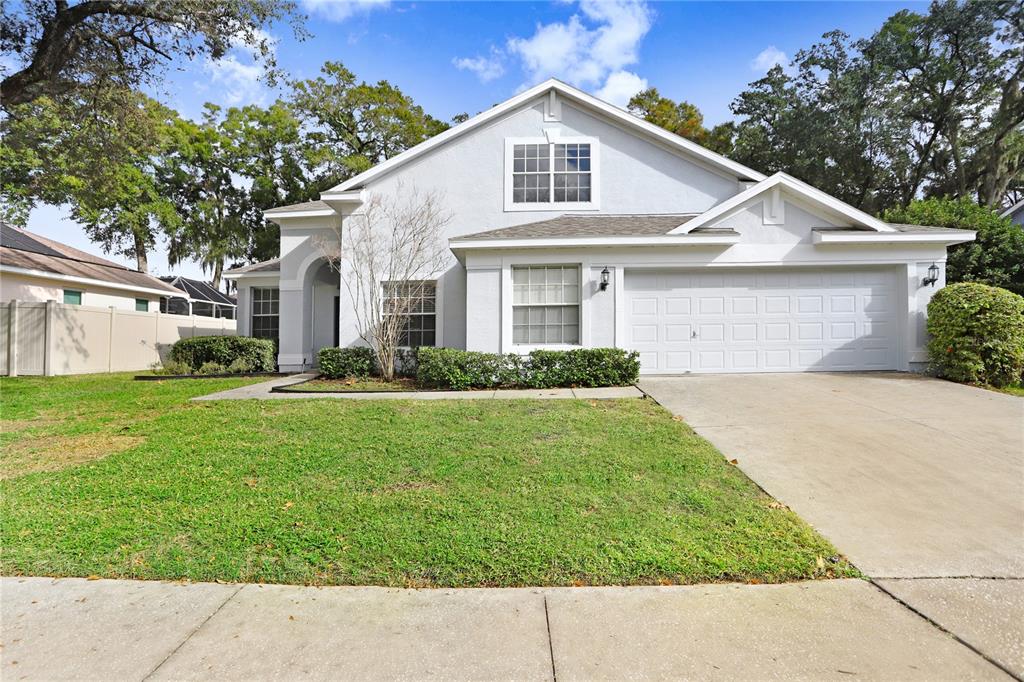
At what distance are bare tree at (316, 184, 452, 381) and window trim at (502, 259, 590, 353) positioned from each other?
233cm

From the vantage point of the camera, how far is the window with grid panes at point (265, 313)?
15.5 meters

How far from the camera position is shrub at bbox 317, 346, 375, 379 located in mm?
11312

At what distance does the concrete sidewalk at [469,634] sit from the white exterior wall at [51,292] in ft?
57.5

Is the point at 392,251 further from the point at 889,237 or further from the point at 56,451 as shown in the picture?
the point at 889,237

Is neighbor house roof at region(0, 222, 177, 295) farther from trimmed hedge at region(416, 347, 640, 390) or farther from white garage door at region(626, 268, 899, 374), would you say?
white garage door at region(626, 268, 899, 374)

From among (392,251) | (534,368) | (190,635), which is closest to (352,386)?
(392,251)

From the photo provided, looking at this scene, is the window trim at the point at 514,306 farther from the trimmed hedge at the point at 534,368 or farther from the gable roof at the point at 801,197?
the gable roof at the point at 801,197

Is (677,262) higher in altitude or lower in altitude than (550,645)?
higher

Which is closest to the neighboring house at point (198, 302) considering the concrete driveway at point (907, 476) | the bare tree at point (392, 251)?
the bare tree at point (392, 251)

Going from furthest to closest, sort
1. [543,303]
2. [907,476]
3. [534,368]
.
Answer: [543,303], [534,368], [907,476]

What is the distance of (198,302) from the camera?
2670 centimetres

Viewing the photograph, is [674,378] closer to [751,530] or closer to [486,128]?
[751,530]

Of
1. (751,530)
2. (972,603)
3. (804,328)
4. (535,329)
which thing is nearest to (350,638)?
(751,530)

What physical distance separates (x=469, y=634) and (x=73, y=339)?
1734 centimetres
